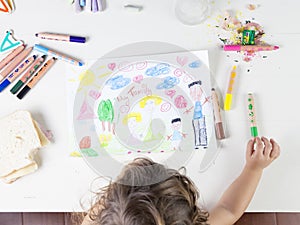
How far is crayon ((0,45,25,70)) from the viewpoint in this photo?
34.0 inches

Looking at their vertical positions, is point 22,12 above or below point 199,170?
above

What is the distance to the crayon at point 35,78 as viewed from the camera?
0.86 metres

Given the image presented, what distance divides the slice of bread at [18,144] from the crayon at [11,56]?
99mm

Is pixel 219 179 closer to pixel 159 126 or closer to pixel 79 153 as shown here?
pixel 159 126

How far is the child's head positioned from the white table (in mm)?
117

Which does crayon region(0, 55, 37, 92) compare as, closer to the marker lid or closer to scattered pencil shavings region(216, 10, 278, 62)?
the marker lid

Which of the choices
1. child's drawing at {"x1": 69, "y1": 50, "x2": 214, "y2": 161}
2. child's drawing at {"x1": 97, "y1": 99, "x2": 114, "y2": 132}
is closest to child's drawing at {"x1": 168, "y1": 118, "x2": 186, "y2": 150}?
child's drawing at {"x1": 69, "y1": 50, "x2": 214, "y2": 161}

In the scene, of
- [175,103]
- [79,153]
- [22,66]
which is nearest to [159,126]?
[175,103]

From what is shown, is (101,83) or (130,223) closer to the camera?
(130,223)

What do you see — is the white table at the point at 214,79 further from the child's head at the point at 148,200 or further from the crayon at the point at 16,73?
the child's head at the point at 148,200

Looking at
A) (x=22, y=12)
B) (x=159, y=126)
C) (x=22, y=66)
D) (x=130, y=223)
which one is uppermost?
(x=22, y=12)

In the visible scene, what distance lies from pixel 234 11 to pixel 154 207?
40 cm

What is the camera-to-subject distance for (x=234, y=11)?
2.77 feet

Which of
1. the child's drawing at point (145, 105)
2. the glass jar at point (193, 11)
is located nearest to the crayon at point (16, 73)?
the child's drawing at point (145, 105)
